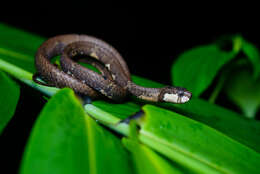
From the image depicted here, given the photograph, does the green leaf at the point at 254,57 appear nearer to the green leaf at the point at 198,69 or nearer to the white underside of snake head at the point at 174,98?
the green leaf at the point at 198,69

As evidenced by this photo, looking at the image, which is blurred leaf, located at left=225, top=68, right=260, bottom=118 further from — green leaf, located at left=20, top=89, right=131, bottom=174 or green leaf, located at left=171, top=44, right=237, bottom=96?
green leaf, located at left=20, top=89, right=131, bottom=174

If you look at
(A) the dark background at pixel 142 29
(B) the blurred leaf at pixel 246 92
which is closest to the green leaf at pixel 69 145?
(B) the blurred leaf at pixel 246 92

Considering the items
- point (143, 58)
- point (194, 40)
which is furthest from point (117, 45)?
point (194, 40)

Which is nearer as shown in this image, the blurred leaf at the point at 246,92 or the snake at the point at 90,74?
the snake at the point at 90,74

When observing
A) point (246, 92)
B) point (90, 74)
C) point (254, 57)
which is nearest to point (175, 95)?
point (90, 74)

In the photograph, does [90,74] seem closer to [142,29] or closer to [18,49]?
[18,49]
